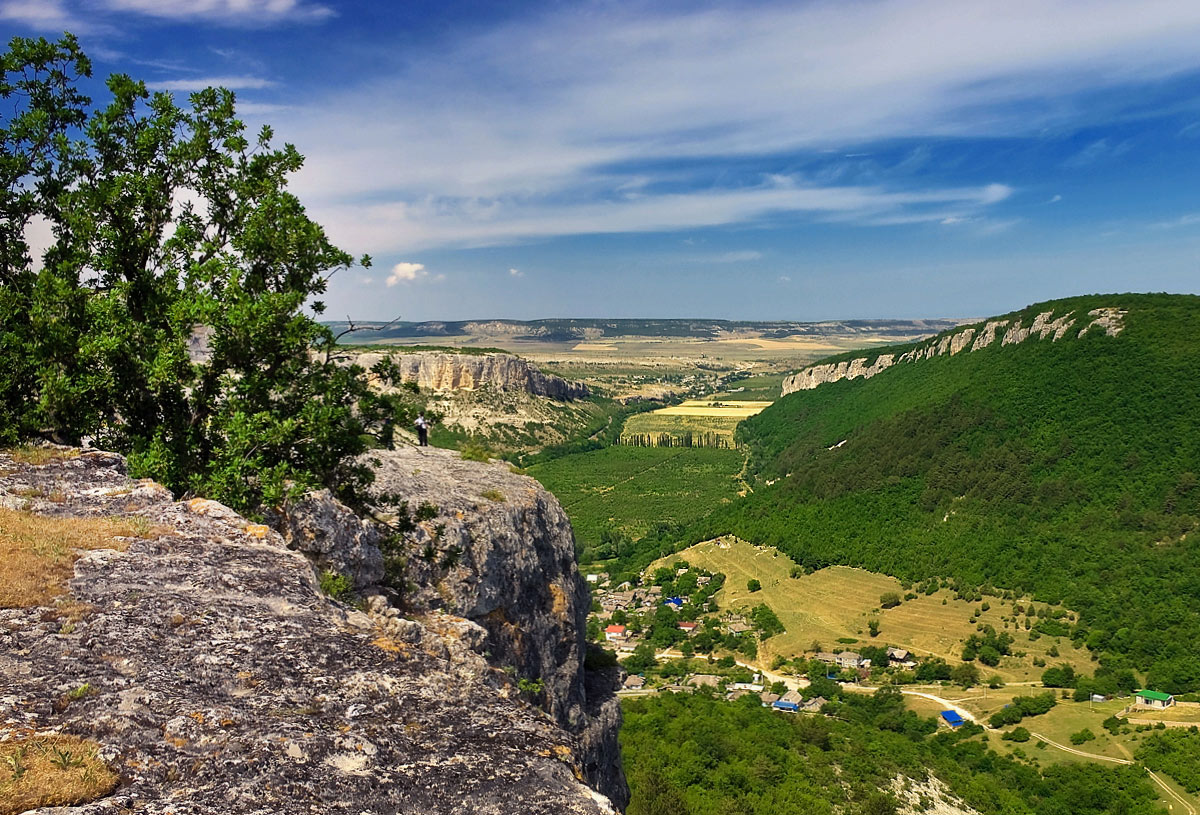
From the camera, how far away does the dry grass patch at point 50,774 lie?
445cm

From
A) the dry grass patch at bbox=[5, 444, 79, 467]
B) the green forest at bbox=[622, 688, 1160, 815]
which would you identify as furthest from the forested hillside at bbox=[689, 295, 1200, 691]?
the dry grass patch at bbox=[5, 444, 79, 467]

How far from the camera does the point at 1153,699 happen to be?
51156mm

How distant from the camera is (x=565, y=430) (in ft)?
579

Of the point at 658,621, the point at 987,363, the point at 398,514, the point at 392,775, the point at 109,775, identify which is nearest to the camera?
the point at 109,775

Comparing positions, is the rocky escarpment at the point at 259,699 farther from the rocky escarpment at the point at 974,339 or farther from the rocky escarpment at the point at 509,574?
the rocky escarpment at the point at 974,339

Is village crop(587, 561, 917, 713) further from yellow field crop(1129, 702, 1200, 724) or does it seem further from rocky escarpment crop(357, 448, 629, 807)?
rocky escarpment crop(357, 448, 629, 807)

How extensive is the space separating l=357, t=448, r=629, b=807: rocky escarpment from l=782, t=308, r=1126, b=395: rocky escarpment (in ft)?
350

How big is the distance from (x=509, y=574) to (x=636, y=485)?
11404 cm

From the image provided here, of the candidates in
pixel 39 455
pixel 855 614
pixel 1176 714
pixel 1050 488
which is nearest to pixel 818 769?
pixel 1176 714

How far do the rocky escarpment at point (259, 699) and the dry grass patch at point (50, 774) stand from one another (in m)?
0.11

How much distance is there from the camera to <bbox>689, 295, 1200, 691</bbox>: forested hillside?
63.3 m

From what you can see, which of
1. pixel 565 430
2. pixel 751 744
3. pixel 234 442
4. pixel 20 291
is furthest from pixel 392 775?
pixel 565 430

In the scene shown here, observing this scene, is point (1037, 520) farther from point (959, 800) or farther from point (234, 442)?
point (234, 442)

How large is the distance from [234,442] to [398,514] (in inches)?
158
